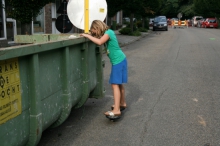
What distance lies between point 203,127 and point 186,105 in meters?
1.20

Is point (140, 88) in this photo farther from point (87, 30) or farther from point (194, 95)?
point (87, 30)

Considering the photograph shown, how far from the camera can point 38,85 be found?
10.6 ft

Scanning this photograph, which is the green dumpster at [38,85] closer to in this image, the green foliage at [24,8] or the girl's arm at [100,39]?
the girl's arm at [100,39]

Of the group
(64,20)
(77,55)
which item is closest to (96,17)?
(77,55)

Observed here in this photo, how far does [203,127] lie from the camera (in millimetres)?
4820

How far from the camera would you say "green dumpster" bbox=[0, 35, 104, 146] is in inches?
109

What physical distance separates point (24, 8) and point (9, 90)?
7056 millimetres

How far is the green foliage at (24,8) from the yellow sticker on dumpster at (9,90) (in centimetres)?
683

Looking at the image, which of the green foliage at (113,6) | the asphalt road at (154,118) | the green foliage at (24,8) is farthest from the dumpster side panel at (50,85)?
the green foliage at (113,6)

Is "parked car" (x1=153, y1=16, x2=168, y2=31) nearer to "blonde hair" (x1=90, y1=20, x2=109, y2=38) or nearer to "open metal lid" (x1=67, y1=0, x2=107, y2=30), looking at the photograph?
"open metal lid" (x1=67, y1=0, x2=107, y2=30)

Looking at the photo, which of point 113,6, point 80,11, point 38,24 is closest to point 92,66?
point 80,11

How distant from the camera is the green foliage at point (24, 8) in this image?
9219mm

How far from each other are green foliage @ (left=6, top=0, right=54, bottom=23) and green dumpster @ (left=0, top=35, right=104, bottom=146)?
4700 millimetres

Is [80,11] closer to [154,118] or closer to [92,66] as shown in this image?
[92,66]
